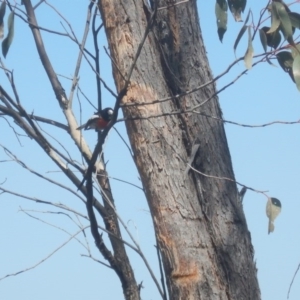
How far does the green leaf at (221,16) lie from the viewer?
3.06 m

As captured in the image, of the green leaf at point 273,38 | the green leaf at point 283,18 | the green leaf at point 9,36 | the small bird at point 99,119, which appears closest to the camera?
the green leaf at point 283,18

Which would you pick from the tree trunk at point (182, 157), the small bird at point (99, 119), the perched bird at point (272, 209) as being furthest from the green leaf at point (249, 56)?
the small bird at point (99, 119)

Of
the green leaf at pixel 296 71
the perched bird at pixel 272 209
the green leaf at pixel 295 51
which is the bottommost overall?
the perched bird at pixel 272 209

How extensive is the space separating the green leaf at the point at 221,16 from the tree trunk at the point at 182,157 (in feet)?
0.37

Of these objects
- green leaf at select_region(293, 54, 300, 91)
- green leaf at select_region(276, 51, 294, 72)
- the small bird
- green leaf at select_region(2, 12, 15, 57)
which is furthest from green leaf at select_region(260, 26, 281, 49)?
green leaf at select_region(2, 12, 15, 57)

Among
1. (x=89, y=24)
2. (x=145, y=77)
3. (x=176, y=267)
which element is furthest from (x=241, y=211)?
(x=89, y=24)

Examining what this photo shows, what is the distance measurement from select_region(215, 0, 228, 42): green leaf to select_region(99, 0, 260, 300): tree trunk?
0.11 metres

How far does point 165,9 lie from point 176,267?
1.11m

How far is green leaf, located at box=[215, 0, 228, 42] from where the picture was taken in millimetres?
3064

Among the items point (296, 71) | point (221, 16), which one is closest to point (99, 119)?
point (221, 16)

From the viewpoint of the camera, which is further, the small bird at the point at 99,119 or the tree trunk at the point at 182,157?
the small bird at the point at 99,119

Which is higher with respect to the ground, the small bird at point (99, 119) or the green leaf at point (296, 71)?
the small bird at point (99, 119)

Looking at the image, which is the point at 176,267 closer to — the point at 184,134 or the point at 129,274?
the point at 184,134

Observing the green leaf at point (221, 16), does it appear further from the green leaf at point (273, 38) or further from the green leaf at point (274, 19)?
the green leaf at point (274, 19)
